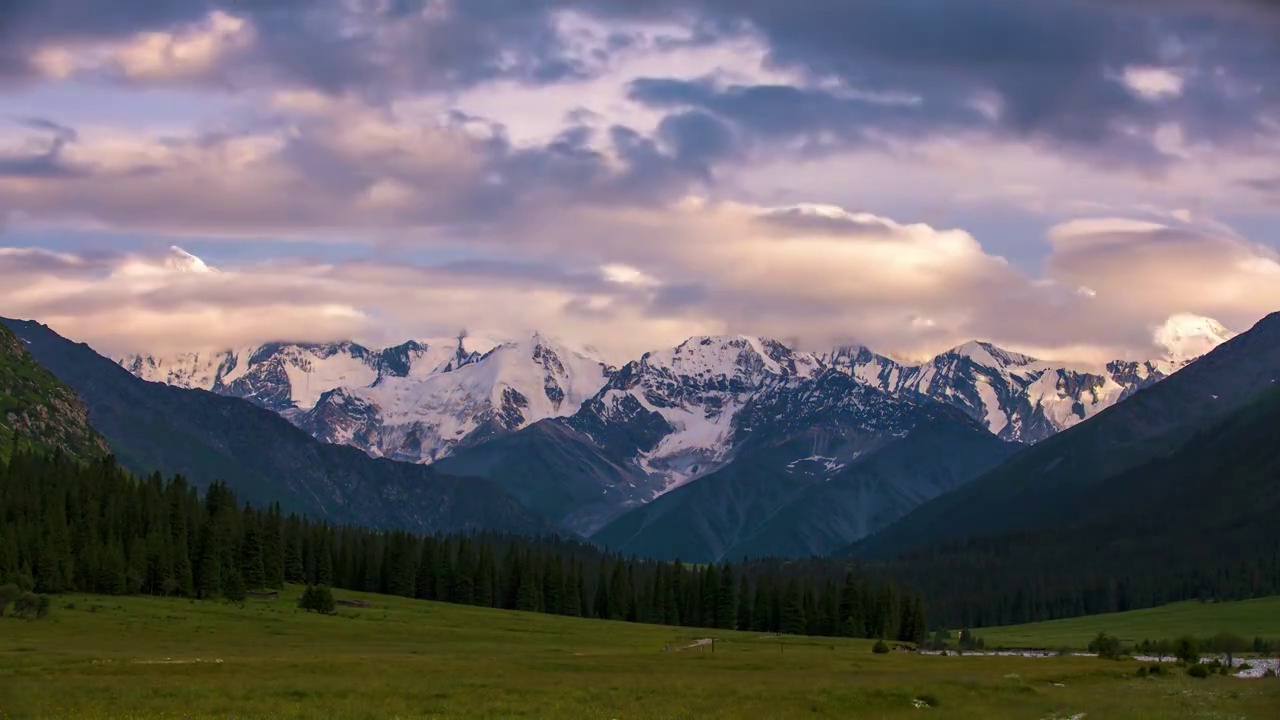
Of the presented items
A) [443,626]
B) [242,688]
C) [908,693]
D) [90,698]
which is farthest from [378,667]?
[443,626]

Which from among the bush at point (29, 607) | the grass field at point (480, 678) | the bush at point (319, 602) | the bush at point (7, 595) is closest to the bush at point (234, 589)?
the bush at point (319, 602)

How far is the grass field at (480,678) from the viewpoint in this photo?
257ft

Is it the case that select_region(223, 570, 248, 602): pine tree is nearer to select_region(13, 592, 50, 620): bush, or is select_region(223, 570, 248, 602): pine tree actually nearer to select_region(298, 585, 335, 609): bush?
select_region(298, 585, 335, 609): bush

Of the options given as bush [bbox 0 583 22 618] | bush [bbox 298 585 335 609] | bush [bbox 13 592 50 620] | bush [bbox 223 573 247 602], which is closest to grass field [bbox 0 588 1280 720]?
bush [bbox 13 592 50 620]

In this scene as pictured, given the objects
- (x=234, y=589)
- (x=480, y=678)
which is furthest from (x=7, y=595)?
(x=480, y=678)

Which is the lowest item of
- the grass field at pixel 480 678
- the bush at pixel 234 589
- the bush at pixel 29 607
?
the grass field at pixel 480 678

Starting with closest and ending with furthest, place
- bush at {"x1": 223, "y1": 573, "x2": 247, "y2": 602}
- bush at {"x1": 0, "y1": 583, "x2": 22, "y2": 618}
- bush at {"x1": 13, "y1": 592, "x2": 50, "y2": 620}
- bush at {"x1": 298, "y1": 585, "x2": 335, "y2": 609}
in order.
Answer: bush at {"x1": 13, "y1": 592, "x2": 50, "y2": 620} < bush at {"x1": 0, "y1": 583, "x2": 22, "y2": 618} < bush at {"x1": 298, "y1": 585, "x2": 335, "y2": 609} < bush at {"x1": 223, "y1": 573, "x2": 247, "y2": 602}

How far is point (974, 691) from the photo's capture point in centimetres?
9875

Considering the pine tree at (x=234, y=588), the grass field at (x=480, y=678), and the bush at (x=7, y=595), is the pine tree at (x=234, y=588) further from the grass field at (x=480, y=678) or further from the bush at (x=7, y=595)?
the bush at (x=7, y=595)

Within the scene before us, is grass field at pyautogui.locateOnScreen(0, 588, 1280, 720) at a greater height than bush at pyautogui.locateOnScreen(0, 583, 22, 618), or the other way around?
bush at pyautogui.locateOnScreen(0, 583, 22, 618)

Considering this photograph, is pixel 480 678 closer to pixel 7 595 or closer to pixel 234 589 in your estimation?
pixel 7 595

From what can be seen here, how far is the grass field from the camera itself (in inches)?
3088

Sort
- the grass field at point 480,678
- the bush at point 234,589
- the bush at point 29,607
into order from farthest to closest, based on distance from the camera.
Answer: the bush at point 234,589
the bush at point 29,607
the grass field at point 480,678

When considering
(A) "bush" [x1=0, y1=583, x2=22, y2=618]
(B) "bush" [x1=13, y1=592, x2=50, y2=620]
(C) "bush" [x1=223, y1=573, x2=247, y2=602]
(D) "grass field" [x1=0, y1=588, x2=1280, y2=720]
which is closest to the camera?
(D) "grass field" [x1=0, y1=588, x2=1280, y2=720]
